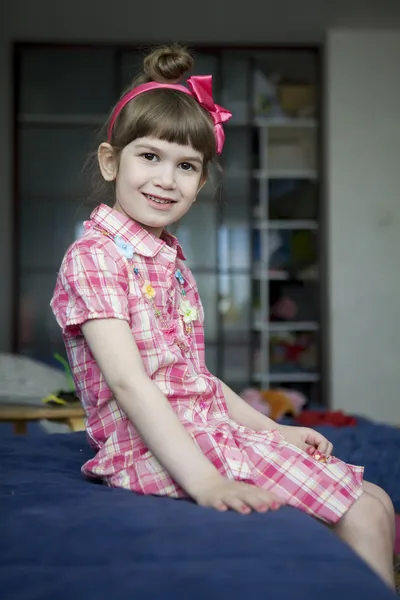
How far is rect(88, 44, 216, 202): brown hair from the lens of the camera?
132 cm

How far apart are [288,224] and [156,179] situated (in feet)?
13.9

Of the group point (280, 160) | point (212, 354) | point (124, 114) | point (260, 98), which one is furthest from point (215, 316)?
point (124, 114)

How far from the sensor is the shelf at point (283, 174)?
18.0ft

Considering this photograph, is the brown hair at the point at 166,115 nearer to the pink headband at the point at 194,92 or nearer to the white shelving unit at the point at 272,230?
the pink headband at the point at 194,92

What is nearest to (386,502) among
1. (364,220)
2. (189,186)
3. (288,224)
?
(189,186)

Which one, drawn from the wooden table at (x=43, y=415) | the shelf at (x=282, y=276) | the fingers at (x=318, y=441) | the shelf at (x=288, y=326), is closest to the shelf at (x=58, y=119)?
the shelf at (x=282, y=276)

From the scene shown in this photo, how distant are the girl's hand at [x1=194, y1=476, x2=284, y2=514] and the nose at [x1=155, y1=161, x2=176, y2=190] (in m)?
0.48

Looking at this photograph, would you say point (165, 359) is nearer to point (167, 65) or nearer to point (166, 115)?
point (166, 115)

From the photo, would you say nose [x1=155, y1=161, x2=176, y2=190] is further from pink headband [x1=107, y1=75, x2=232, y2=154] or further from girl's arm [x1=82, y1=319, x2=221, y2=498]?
girl's arm [x1=82, y1=319, x2=221, y2=498]

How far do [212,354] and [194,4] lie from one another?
2314mm

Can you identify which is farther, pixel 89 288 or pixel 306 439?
pixel 306 439

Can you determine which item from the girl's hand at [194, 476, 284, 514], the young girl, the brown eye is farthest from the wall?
the girl's hand at [194, 476, 284, 514]

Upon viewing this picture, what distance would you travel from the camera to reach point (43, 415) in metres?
2.37

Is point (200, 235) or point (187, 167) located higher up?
point (200, 235)
